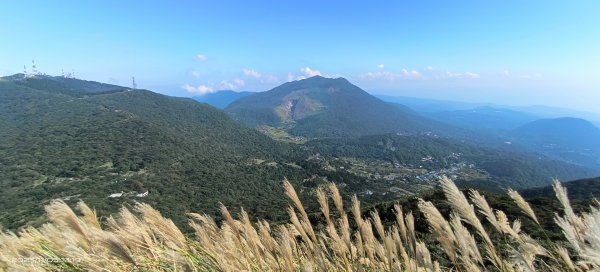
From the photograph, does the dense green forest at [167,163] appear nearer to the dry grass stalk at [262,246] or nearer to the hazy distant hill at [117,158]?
the hazy distant hill at [117,158]

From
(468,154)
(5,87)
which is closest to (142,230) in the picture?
(5,87)

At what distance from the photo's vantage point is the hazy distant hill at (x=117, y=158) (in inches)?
2094

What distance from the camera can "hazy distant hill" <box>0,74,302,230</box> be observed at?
174 ft

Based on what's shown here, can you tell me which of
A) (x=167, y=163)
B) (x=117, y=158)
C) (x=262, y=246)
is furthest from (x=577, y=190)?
(x=117, y=158)

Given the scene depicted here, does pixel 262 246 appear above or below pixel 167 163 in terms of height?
above

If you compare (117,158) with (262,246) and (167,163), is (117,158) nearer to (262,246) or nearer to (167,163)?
(167,163)

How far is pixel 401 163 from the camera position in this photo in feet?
465

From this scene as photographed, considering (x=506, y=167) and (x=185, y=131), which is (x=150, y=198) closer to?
(x=185, y=131)

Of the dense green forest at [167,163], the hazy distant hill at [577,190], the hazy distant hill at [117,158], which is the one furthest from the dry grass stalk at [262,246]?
the hazy distant hill at [577,190]

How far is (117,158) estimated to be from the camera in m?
74.5

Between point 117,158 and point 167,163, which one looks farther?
point 167,163

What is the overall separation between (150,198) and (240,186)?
17749mm

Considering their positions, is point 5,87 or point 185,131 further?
point 5,87

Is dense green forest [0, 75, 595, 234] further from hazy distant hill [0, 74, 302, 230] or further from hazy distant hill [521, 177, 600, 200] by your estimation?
hazy distant hill [521, 177, 600, 200]
